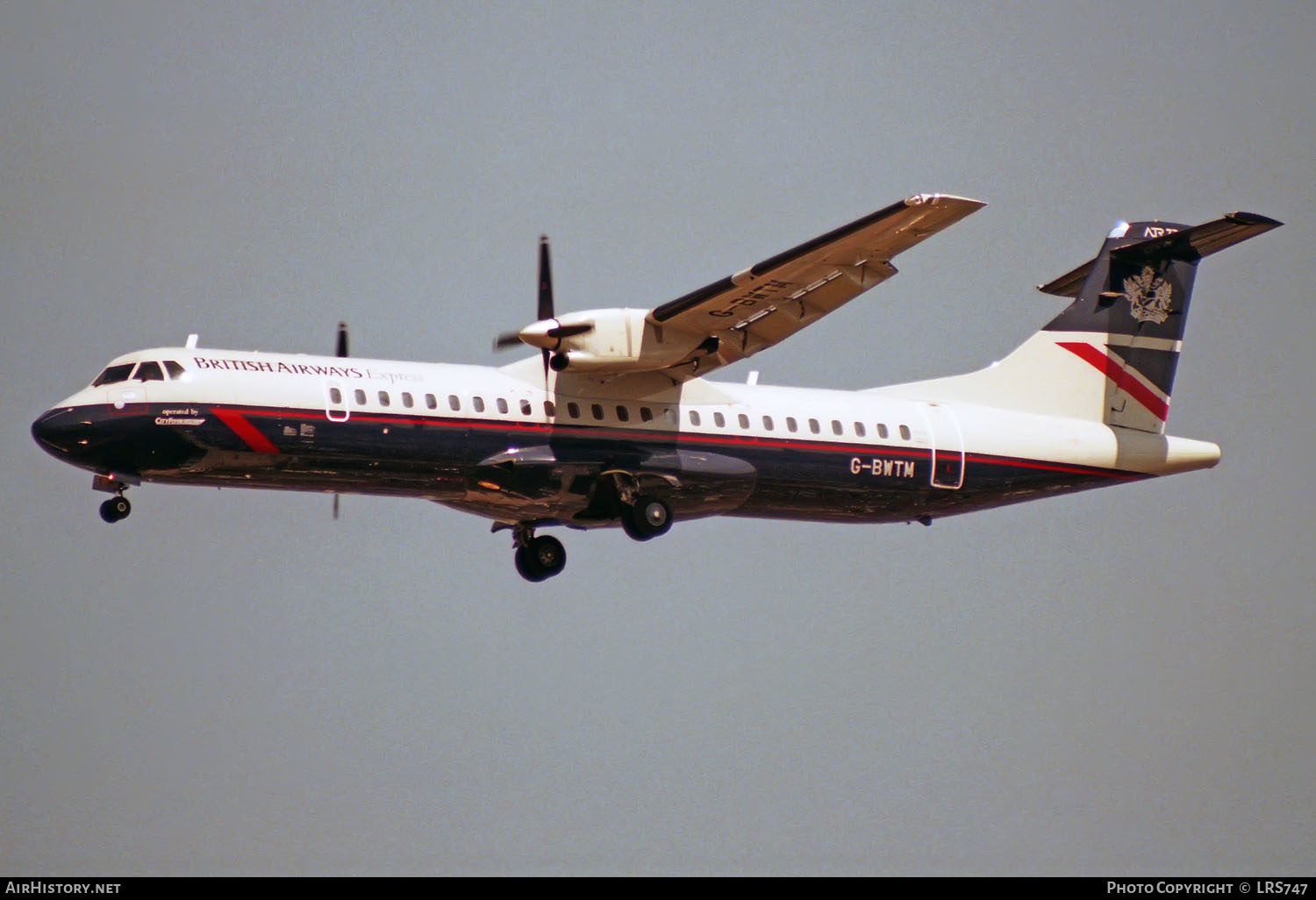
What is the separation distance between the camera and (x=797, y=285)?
21.9 m

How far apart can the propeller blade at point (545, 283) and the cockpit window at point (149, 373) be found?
4782mm

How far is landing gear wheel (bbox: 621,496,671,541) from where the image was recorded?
2253 cm

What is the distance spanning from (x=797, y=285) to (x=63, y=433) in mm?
8691

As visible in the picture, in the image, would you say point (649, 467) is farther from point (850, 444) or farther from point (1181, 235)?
point (1181, 235)

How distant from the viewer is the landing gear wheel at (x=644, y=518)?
73.9 ft

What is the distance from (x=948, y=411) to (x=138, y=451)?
10607mm

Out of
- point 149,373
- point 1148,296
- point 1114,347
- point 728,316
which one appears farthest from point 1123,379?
point 149,373

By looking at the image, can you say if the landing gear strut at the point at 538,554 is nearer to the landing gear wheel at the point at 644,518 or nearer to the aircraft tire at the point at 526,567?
the aircraft tire at the point at 526,567

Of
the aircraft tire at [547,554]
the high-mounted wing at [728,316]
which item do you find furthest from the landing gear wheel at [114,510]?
the aircraft tire at [547,554]

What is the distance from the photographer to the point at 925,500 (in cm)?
2398

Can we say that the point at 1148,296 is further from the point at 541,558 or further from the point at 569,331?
the point at 541,558
